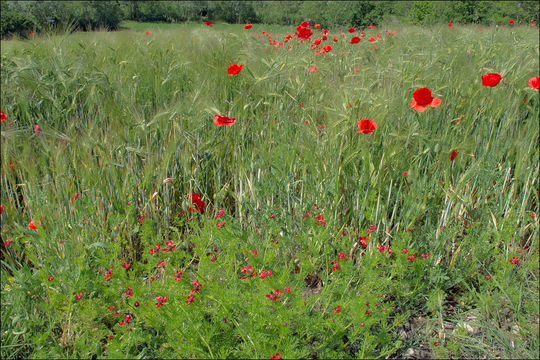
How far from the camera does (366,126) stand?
1.69m

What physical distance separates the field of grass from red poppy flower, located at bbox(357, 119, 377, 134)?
0.08 metres

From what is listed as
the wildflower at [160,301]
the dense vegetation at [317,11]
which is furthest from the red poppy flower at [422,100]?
the dense vegetation at [317,11]

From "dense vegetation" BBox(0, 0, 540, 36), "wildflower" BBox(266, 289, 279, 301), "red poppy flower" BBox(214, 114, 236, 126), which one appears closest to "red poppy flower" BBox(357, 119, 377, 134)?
"red poppy flower" BBox(214, 114, 236, 126)

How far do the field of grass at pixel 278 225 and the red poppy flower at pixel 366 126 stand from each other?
83mm

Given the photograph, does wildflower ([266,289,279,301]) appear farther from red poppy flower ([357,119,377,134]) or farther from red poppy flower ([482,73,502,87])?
red poppy flower ([482,73,502,87])

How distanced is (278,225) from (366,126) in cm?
57

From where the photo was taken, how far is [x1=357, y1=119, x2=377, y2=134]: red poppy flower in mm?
1673

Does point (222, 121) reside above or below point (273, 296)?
above

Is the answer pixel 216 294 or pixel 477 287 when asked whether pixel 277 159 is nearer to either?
pixel 216 294

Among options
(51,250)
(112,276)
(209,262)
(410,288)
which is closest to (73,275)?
(112,276)

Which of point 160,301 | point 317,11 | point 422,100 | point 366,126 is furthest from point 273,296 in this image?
point 317,11

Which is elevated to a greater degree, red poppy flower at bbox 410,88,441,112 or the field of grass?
red poppy flower at bbox 410,88,441,112

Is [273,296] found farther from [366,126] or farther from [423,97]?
[423,97]

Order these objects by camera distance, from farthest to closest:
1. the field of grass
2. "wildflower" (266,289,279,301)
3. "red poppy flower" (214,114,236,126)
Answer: "red poppy flower" (214,114,236,126), the field of grass, "wildflower" (266,289,279,301)
